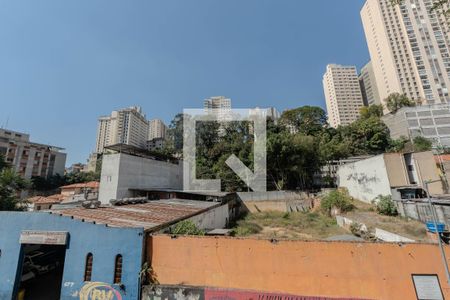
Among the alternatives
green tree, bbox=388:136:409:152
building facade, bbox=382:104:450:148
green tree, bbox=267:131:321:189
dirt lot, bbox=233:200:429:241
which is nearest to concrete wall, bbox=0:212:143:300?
dirt lot, bbox=233:200:429:241

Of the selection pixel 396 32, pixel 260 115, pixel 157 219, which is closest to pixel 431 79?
pixel 396 32

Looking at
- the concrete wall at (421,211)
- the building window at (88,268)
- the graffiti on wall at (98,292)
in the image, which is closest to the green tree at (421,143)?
the concrete wall at (421,211)

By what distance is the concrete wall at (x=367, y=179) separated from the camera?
707 inches

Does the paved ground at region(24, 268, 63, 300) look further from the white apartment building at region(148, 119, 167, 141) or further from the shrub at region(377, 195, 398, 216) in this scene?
the white apartment building at region(148, 119, 167, 141)

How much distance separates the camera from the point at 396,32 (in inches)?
2359

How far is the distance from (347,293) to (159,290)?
6.11 meters

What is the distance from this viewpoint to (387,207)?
626 inches

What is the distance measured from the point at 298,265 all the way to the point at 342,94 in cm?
9720

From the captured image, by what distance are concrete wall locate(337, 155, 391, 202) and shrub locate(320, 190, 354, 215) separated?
2512 millimetres

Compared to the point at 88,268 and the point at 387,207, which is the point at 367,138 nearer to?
the point at 387,207

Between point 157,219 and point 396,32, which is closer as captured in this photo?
point 157,219

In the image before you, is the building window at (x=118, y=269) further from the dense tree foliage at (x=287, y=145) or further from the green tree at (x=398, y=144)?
the green tree at (x=398, y=144)

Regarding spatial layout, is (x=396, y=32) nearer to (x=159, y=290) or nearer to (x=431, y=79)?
(x=431, y=79)

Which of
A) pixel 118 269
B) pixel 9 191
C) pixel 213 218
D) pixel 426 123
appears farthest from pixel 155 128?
pixel 118 269
